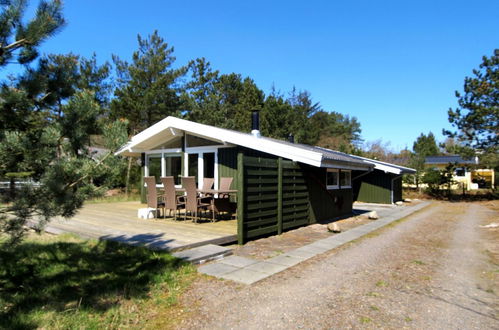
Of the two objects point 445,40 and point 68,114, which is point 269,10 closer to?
point 445,40

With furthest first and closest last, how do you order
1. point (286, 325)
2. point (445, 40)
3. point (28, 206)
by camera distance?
point (445, 40), point (286, 325), point (28, 206)

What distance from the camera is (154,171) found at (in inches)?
465

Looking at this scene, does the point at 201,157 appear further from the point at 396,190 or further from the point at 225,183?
the point at 396,190

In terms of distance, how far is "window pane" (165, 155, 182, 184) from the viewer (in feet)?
35.7

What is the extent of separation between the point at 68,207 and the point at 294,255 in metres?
3.62

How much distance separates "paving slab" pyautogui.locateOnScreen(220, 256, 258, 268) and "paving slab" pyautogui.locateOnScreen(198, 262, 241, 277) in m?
0.12

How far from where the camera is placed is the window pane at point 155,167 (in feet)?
38.2

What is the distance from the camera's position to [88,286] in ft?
11.5

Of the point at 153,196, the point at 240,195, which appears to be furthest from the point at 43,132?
the point at 153,196

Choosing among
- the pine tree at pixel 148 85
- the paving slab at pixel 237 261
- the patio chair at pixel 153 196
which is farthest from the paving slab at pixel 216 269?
the pine tree at pixel 148 85

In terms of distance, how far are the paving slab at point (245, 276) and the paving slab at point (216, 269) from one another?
10 centimetres

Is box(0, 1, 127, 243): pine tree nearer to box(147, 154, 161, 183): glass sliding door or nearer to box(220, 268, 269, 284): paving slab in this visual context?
box(220, 268, 269, 284): paving slab

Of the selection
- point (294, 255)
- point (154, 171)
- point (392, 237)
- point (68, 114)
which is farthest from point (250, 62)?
point (68, 114)

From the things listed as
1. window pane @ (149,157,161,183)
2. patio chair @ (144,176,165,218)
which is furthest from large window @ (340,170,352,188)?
window pane @ (149,157,161,183)
